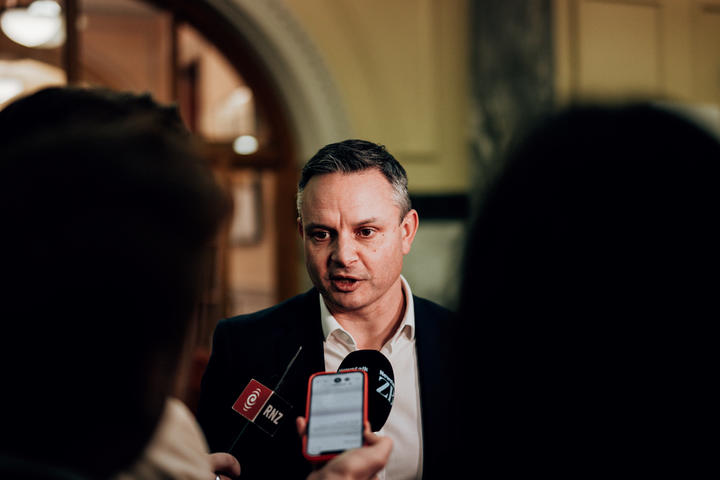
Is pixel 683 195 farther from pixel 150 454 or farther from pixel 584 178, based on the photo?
pixel 150 454

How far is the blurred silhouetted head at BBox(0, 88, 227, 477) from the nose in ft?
2.53

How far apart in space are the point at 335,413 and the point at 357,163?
0.58m

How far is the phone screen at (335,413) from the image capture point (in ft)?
3.37

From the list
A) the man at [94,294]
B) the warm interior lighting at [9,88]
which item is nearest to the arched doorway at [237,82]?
the warm interior lighting at [9,88]

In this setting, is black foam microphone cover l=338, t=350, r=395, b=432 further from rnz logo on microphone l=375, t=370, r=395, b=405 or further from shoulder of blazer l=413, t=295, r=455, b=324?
shoulder of blazer l=413, t=295, r=455, b=324

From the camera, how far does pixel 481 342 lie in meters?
0.50

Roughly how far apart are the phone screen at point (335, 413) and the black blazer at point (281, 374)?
0.22m

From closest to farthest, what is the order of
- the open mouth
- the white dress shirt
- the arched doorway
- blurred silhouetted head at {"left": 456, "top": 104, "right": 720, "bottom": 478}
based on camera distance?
blurred silhouetted head at {"left": 456, "top": 104, "right": 720, "bottom": 478}
the white dress shirt
the open mouth
the arched doorway

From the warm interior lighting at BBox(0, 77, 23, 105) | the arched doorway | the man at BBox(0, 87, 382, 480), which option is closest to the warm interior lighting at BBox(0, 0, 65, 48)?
the arched doorway

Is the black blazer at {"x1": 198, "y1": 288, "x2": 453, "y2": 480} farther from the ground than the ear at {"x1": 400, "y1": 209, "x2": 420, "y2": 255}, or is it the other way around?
the ear at {"x1": 400, "y1": 209, "x2": 420, "y2": 255}

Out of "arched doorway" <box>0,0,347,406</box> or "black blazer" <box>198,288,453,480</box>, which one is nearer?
"black blazer" <box>198,288,453,480</box>

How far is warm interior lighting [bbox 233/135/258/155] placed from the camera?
4.27 meters

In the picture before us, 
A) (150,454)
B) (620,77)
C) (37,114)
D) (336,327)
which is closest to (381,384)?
(336,327)

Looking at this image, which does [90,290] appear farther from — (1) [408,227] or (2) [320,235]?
(1) [408,227]
